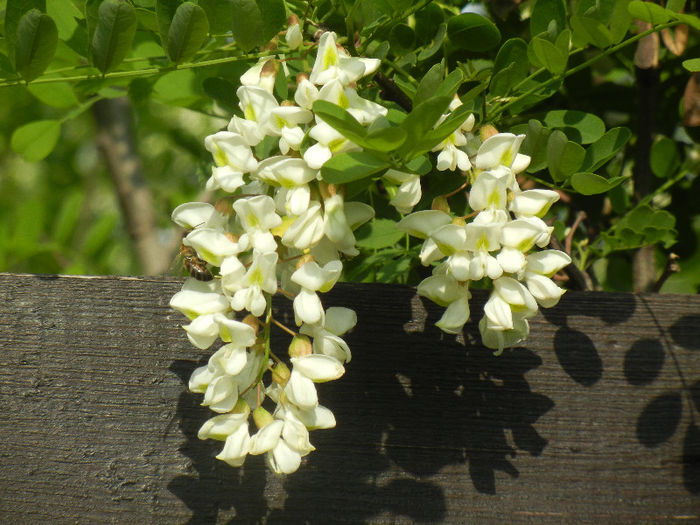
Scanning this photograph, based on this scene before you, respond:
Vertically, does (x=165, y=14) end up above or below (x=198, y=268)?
above

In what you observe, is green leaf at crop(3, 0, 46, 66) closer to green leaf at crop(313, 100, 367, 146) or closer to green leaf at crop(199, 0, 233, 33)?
green leaf at crop(199, 0, 233, 33)

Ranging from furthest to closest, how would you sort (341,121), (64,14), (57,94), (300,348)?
(57,94), (64,14), (300,348), (341,121)

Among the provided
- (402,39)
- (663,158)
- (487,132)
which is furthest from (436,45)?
(663,158)

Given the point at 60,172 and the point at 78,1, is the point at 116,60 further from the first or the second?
the point at 60,172

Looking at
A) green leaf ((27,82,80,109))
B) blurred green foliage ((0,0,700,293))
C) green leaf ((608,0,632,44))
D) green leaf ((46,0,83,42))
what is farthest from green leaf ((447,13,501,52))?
green leaf ((27,82,80,109))

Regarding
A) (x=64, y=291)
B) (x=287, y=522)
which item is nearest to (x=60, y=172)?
(x=64, y=291)

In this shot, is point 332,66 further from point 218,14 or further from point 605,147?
point 605,147
